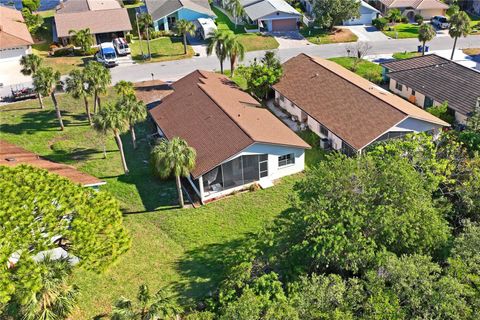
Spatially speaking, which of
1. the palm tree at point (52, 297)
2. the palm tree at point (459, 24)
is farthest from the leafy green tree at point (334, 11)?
the palm tree at point (52, 297)

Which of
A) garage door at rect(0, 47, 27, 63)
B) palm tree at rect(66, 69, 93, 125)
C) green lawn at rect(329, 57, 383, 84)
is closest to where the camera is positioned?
palm tree at rect(66, 69, 93, 125)

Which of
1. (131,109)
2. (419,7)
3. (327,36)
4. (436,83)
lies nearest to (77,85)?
(131,109)

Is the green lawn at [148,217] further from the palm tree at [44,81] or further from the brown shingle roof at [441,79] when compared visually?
the brown shingle roof at [441,79]

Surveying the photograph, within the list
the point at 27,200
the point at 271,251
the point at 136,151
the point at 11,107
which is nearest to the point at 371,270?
the point at 271,251

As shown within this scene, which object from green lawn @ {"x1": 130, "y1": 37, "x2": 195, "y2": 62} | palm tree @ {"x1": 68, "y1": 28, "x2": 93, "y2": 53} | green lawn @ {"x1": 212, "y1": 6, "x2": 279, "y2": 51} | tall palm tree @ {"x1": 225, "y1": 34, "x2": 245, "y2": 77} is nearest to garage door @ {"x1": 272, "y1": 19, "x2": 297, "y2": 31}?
green lawn @ {"x1": 212, "y1": 6, "x2": 279, "y2": 51}

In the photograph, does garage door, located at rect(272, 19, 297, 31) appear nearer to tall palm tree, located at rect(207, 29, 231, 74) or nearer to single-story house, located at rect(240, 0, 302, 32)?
single-story house, located at rect(240, 0, 302, 32)

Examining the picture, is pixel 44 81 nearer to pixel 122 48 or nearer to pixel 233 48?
pixel 233 48
